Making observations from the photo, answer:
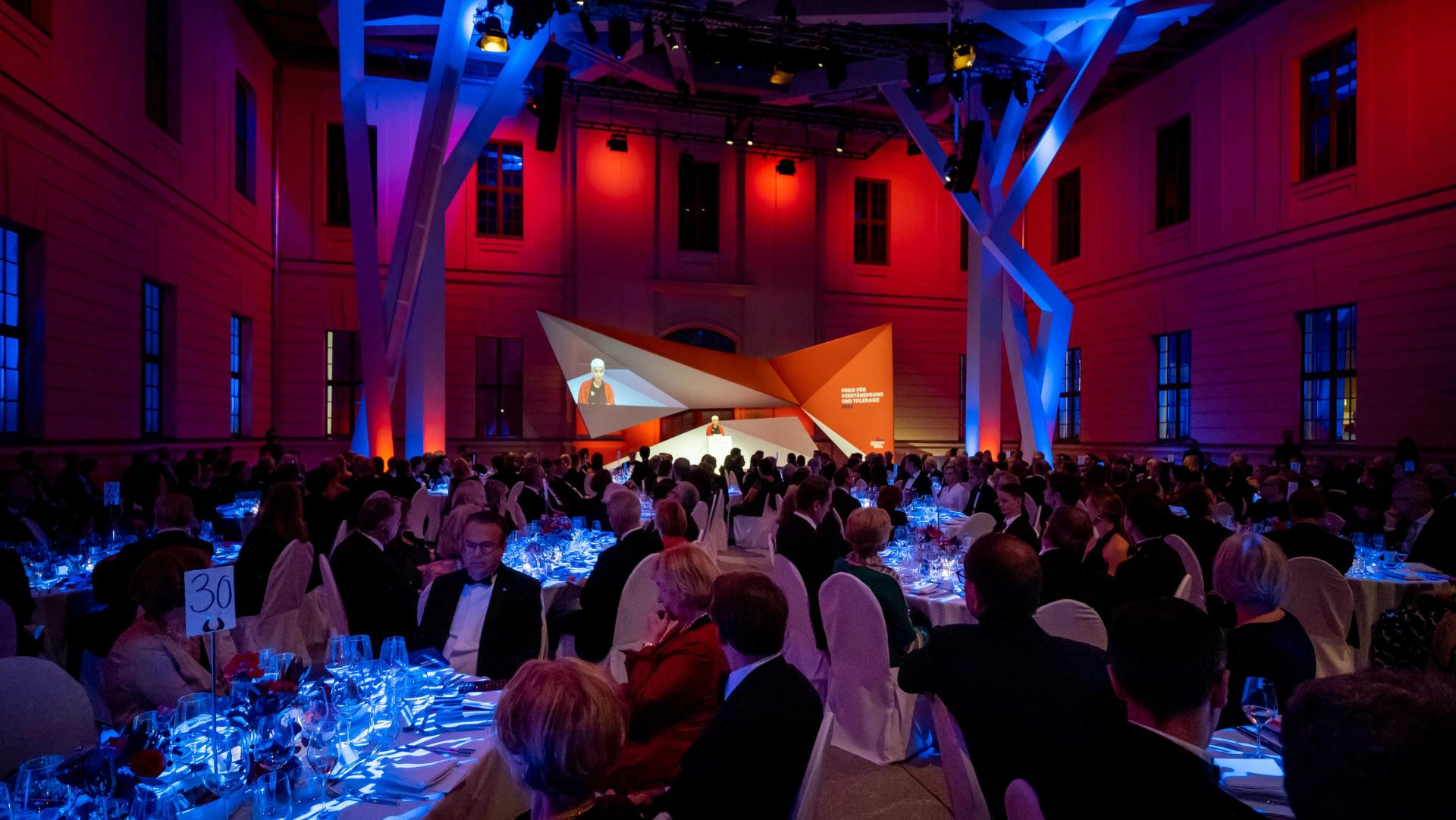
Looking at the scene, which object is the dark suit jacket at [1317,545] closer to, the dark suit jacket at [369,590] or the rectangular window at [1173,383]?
the dark suit jacket at [369,590]

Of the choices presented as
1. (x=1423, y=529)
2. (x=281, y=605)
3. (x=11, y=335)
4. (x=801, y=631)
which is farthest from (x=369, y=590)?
(x=11, y=335)

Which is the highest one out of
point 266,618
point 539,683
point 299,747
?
point 539,683

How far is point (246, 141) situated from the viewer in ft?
51.8

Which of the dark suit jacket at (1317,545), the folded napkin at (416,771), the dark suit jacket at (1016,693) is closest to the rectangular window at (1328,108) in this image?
the dark suit jacket at (1317,545)

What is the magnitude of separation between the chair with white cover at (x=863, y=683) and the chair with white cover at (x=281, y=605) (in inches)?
111

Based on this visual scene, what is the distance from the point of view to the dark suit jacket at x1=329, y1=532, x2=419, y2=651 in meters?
4.18

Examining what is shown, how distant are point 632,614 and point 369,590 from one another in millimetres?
1280

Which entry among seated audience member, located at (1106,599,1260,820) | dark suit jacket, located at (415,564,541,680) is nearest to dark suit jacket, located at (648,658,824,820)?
seated audience member, located at (1106,599,1260,820)

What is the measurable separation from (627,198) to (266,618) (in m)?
15.9

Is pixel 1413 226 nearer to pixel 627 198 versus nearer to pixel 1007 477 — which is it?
pixel 1007 477

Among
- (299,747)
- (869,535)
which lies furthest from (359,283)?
(299,747)

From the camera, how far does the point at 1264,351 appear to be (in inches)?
581

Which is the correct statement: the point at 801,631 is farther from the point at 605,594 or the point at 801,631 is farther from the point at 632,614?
the point at 605,594

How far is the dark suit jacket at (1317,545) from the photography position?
4801mm
